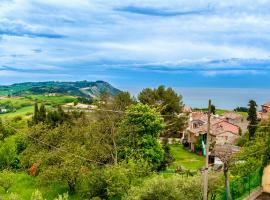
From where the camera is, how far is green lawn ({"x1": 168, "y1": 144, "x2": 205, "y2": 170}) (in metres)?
52.4

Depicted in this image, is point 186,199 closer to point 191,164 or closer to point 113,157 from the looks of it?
point 113,157

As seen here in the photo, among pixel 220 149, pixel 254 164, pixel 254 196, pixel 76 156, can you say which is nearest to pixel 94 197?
pixel 76 156

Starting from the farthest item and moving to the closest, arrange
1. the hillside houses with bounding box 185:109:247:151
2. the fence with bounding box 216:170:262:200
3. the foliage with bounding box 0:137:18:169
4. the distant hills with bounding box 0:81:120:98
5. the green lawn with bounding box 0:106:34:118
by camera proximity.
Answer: the distant hills with bounding box 0:81:120:98 < the green lawn with bounding box 0:106:34:118 < the hillside houses with bounding box 185:109:247:151 < the foliage with bounding box 0:137:18:169 < the fence with bounding box 216:170:262:200

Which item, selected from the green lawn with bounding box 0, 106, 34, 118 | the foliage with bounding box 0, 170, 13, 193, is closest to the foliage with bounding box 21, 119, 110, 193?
the foliage with bounding box 0, 170, 13, 193

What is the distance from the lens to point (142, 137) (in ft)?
145

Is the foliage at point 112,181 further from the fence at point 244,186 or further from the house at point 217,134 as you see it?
the house at point 217,134

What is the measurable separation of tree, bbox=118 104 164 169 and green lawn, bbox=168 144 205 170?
21.4ft

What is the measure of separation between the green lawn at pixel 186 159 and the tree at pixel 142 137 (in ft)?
21.4

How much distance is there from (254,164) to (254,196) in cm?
627

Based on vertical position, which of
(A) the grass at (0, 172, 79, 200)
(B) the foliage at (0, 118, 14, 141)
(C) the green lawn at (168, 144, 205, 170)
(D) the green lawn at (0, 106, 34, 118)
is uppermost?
(D) the green lawn at (0, 106, 34, 118)

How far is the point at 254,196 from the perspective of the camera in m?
22.9

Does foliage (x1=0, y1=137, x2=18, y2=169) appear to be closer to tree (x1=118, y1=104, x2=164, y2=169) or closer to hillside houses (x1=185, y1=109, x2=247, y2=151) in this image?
tree (x1=118, y1=104, x2=164, y2=169)

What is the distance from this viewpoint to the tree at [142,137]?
143 feet

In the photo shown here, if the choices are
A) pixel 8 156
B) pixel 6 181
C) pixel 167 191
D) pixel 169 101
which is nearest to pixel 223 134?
pixel 169 101
